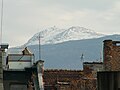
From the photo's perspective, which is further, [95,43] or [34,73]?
[95,43]

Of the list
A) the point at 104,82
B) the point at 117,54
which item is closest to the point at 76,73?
the point at 117,54

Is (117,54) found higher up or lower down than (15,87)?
higher up

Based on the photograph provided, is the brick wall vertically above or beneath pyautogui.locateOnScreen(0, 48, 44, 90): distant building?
above

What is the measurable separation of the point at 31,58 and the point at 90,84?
8.10m

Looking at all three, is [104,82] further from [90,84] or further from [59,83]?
[59,83]

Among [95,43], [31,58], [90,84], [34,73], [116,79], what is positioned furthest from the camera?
[95,43]

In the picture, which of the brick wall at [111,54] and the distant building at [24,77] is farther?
the distant building at [24,77]

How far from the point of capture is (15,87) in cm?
3169

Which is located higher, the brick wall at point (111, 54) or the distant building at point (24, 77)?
the brick wall at point (111, 54)

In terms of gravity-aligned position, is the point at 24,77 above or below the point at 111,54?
below

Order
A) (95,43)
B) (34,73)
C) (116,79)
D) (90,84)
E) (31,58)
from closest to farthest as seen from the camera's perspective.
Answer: (116,79) → (90,84) → (34,73) → (31,58) → (95,43)

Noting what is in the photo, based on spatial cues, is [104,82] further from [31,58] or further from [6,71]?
[31,58]

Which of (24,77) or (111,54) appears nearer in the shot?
(111,54)

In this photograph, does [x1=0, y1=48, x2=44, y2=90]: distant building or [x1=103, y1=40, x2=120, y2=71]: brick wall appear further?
[x1=0, y1=48, x2=44, y2=90]: distant building
